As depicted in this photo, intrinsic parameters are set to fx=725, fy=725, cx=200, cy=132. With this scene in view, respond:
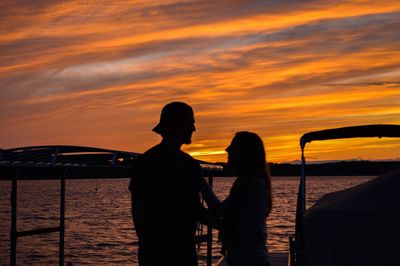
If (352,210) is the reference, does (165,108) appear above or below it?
above

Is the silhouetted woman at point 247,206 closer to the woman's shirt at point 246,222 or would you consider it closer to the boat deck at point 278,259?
the woman's shirt at point 246,222

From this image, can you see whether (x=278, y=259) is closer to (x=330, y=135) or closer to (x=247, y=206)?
(x=330, y=135)

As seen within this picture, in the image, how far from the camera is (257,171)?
5551 millimetres

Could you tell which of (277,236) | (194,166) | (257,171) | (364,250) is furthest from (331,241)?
(277,236)

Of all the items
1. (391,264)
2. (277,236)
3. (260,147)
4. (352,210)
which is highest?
(260,147)

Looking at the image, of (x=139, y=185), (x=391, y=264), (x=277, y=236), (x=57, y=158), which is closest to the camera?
(x=139, y=185)

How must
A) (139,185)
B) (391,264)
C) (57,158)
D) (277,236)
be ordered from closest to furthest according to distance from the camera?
(139,185) → (391,264) → (57,158) → (277,236)

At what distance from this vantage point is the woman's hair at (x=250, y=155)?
219 inches

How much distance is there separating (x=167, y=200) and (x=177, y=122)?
0.58m

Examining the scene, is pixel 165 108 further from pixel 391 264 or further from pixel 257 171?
pixel 391 264

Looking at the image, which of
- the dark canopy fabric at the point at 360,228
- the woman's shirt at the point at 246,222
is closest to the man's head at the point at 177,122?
the woman's shirt at the point at 246,222

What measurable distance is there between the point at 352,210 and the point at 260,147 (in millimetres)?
1099

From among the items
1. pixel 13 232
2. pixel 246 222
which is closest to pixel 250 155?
pixel 246 222

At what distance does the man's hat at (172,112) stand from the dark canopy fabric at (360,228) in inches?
A: 68.0
